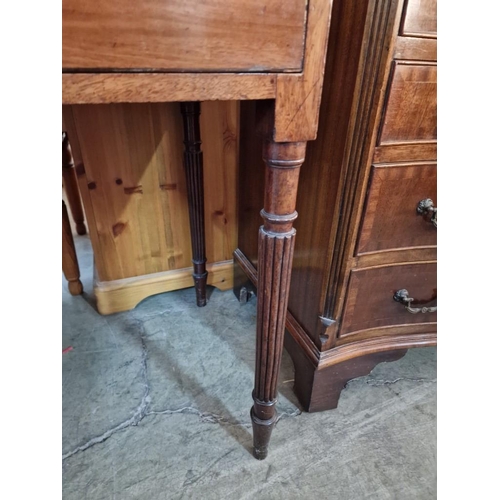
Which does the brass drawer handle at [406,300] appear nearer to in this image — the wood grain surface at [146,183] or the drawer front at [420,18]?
the drawer front at [420,18]

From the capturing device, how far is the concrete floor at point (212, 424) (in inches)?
28.8

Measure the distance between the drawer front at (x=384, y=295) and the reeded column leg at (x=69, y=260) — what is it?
82 centimetres

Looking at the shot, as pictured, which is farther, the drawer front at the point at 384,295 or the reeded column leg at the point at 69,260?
the reeded column leg at the point at 69,260

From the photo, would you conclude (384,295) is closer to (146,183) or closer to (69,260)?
(146,183)

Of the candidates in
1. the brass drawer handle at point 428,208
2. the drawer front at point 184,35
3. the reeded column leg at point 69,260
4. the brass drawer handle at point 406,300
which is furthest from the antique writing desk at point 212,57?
the reeded column leg at point 69,260

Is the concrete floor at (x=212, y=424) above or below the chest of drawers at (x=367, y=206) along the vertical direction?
below

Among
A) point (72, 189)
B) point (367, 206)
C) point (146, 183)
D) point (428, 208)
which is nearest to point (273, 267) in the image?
point (367, 206)

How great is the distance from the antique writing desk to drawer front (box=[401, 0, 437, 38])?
0.55 feet

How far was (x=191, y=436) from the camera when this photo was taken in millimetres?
816

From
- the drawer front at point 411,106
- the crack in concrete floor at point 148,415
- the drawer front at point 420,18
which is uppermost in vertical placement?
the drawer front at point 420,18

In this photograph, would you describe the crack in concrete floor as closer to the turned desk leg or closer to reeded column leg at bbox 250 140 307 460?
reeded column leg at bbox 250 140 307 460

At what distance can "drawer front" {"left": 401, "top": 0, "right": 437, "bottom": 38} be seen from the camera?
52 cm

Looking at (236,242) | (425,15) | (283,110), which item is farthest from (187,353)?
(425,15)

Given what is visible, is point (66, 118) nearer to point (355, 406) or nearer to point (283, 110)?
point (283, 110)
